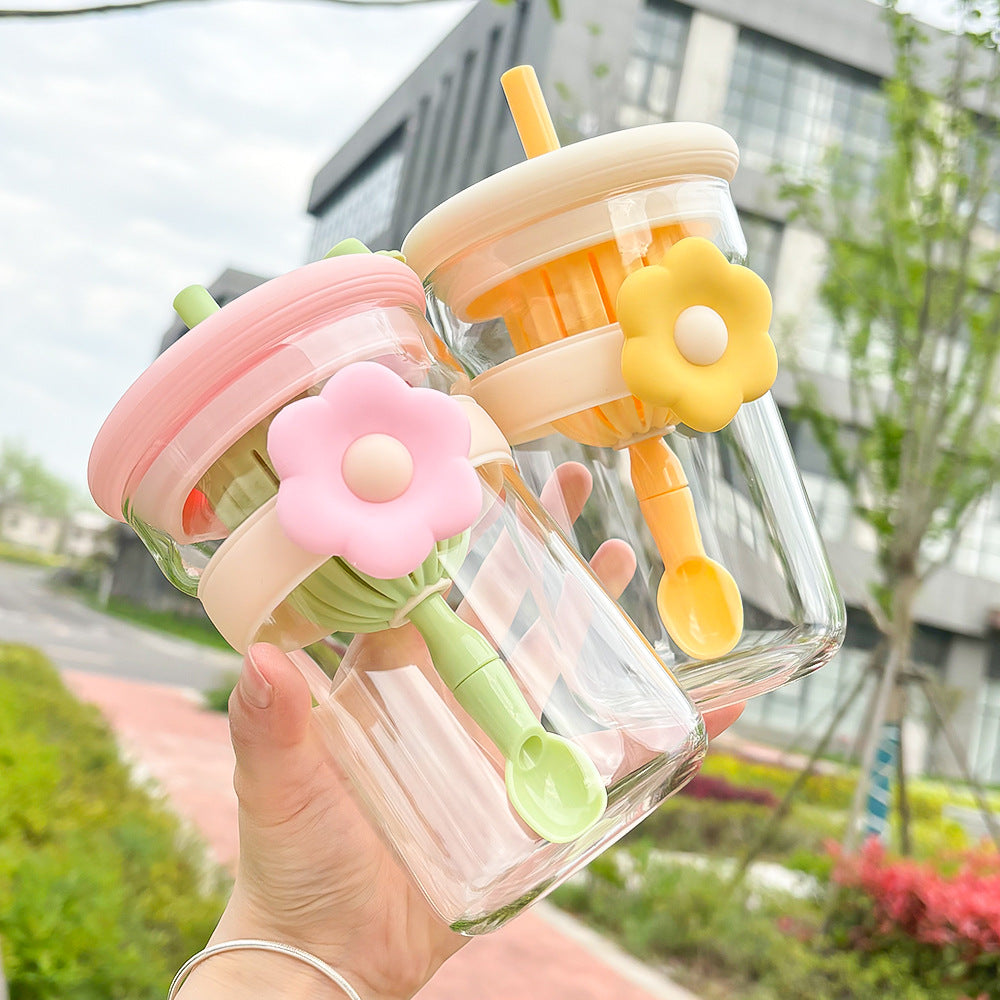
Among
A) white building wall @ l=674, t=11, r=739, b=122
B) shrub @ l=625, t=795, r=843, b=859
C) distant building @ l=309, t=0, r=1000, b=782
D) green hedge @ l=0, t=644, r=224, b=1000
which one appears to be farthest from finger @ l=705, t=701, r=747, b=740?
white building wall @ l=674, t=11, r=739, b=122

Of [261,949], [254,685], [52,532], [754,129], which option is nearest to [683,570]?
[254,685]

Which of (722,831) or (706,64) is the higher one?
(706,64)

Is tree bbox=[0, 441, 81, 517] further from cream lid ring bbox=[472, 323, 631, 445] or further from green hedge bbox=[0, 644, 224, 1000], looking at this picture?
cream lid ring bbox=[472, 323, 631, 445]

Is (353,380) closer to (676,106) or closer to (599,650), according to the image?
(599,650)

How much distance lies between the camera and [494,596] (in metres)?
0.52

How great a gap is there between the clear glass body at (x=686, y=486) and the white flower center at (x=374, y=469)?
129 mm

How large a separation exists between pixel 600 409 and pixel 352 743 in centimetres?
23

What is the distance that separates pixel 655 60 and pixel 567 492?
10.1m

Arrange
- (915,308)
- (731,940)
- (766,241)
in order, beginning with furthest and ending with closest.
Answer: (766,241)
(915,308)
(731,940)

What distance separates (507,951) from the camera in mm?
4102

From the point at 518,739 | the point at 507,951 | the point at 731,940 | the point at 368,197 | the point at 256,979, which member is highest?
the point at 368,197

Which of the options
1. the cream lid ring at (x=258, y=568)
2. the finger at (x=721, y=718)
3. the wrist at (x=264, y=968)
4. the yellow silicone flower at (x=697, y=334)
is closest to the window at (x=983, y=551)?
the finger at (x=721, y=718)

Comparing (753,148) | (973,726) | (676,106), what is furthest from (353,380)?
(973,726)

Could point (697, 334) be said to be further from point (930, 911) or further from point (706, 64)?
point (706, 64)
